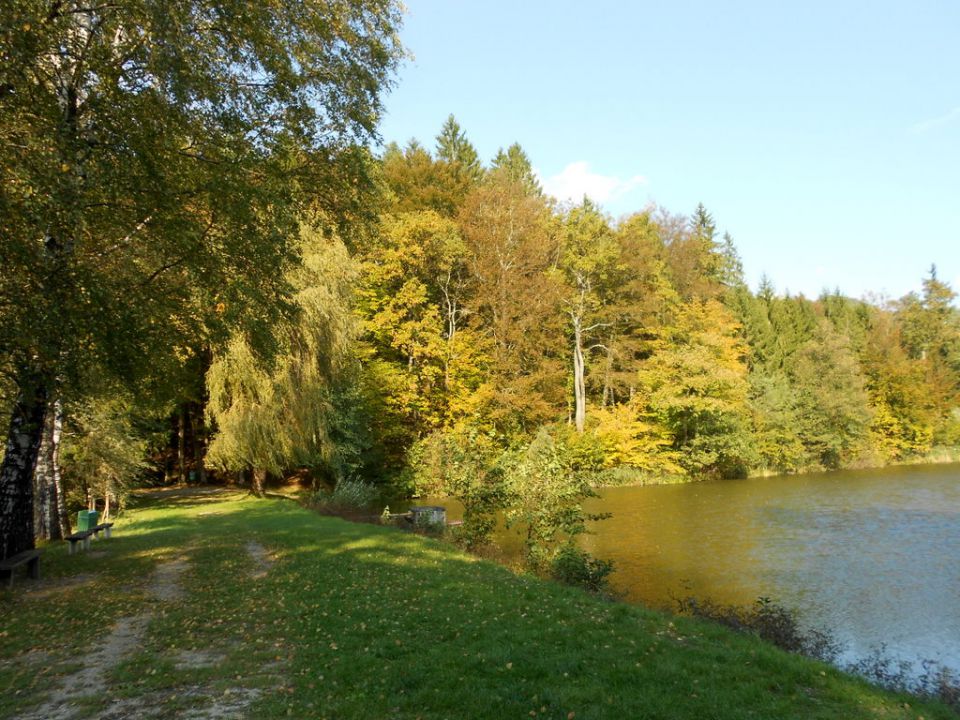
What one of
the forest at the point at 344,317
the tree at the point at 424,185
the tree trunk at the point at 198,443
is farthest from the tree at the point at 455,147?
the tree trunk at the point at 198,443

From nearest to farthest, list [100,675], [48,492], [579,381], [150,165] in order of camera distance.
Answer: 1. [100,675]
2. [150,165]
3. [48,492]
4. [579,381]

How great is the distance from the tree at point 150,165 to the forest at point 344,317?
0.13ft

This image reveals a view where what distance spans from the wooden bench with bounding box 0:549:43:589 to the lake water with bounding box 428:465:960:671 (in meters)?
8.51

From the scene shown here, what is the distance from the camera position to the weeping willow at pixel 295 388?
2008 cm

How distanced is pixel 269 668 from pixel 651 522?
14696 millimetres

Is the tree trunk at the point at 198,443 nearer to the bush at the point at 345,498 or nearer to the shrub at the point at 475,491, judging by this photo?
the bush at the point at 345,498

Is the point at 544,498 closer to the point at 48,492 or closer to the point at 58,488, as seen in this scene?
the point at 48,492

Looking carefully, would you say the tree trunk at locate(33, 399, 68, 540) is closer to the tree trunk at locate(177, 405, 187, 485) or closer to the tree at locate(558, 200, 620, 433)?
the tree trunk at locate(177, 405, 187, 485)

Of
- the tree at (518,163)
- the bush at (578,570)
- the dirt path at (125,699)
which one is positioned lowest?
the bush at (578,570)

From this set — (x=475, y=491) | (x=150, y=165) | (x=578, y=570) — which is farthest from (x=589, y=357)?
(x=150, y=165)

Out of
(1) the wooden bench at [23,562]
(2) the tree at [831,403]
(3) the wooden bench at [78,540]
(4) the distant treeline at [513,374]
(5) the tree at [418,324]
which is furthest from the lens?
(2) the tree at [831,403]

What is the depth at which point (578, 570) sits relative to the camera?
1033 centimetres

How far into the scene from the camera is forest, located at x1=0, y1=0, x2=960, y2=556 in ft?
23.0

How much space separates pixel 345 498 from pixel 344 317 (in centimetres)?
600
